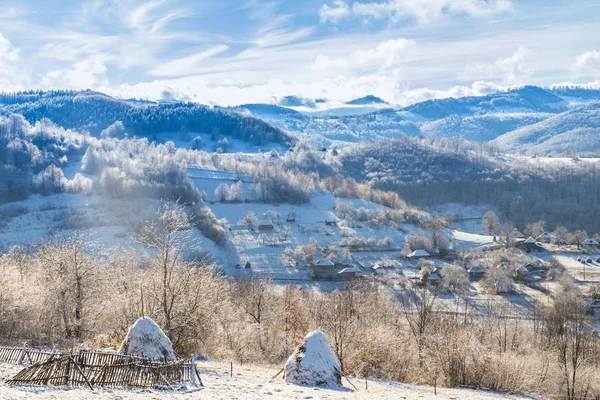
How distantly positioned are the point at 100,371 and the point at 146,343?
306 centimetres

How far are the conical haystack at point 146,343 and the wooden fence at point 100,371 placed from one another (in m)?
1.10

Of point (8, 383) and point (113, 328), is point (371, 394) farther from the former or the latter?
point (113, 328)

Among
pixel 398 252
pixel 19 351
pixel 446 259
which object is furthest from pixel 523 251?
pixel 19 351

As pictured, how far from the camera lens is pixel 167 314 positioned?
28312mm

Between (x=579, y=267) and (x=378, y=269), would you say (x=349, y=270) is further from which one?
(x=579, y=267)

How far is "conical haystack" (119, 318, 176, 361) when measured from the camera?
21.0 meters

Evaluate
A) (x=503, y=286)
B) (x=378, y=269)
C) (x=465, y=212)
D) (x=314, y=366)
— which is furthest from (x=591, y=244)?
(x=314, y=366)

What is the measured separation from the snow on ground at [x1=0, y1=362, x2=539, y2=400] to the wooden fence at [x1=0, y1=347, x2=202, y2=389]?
21.7 inches

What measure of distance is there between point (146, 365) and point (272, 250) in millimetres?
91777

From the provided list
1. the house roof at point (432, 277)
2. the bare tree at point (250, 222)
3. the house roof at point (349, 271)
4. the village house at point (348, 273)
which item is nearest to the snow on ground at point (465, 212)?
the bare tree at point (250, 222)

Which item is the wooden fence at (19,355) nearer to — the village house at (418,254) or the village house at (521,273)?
the village house at (521,273)

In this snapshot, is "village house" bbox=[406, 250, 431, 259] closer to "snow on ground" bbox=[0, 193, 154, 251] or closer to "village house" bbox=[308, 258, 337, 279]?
"village house" bbox=[308, 258, 337, 279]

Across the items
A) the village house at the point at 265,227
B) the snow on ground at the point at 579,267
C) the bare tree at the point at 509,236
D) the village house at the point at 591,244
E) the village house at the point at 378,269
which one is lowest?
the snow on ground at the point at 579,267

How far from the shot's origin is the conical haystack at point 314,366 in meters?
21.5
